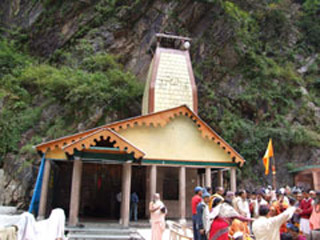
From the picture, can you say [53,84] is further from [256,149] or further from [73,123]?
[256,149]

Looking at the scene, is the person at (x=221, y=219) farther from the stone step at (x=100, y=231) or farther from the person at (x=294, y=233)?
the stone step at (x=100, y=231)

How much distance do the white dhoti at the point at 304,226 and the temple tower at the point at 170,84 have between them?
39.3 feet

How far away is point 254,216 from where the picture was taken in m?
9.55

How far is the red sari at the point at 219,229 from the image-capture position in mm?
5512

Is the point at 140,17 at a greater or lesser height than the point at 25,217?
greater

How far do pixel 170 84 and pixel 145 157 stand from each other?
6638 millimetres

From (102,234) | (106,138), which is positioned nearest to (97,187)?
(106,138)

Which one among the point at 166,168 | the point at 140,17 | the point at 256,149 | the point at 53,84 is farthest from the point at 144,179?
the point at 140,17

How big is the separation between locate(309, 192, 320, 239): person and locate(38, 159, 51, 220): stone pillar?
1056 centimetres

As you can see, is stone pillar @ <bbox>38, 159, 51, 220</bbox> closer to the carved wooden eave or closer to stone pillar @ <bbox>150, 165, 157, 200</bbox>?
the carved wooden eave

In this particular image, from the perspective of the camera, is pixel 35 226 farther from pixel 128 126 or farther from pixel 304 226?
pixel 128 126

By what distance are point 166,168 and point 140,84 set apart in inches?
439

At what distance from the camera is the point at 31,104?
25688 millimetres

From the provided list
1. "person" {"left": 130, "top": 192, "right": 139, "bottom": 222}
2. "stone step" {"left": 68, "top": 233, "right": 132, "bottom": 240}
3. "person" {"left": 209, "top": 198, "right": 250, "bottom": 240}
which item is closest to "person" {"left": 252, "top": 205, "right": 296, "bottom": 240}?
"person" {"left": 209, "top": 198, "right": 250, "bottom": 240}
